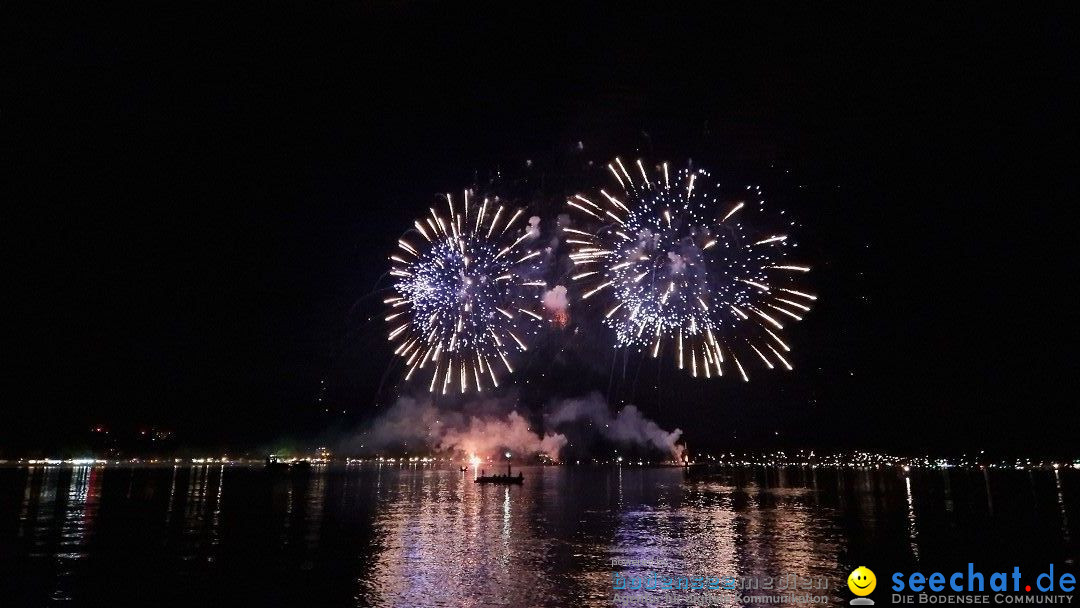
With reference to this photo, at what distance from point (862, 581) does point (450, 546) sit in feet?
46.4

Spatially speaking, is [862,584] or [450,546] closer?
[862,584]

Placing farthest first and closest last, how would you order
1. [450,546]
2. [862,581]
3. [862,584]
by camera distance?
[450,546] → [862,581] → [862,584]

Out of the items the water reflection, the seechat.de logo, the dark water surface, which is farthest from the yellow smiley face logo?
the water reflection

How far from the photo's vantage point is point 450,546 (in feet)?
84.4

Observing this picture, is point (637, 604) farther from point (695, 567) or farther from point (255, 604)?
point (255, 604)

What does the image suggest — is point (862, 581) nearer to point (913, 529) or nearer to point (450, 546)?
point (450, 546)

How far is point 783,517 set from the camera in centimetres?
3712

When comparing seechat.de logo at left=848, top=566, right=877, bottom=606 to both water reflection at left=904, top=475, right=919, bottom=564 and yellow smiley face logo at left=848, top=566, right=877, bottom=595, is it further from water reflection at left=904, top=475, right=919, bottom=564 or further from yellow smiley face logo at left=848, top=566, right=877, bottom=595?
water reflection at left=904, top=475, right=919, bottom=564

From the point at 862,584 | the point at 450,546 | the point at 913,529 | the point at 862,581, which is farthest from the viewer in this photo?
the point at 913,529

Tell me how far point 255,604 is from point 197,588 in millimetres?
2767

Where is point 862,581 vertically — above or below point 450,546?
above

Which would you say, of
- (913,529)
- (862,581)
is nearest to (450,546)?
(862,581)

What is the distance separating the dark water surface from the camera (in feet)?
59.5

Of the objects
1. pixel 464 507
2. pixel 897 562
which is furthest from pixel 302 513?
pixel 897 562
